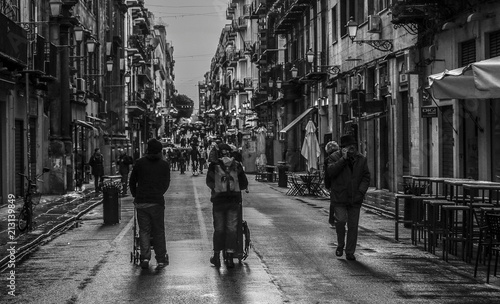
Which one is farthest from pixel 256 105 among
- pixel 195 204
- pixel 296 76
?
pixel 195 204

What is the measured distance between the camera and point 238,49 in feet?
353

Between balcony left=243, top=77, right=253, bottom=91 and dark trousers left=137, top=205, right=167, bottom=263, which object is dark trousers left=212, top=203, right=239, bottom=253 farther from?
balcony left=243, top=77, right=253, bottom=91

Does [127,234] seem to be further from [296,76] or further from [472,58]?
[296,76]

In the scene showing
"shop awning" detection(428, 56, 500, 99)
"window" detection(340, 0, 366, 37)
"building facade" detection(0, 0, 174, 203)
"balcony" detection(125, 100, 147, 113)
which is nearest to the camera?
"shop awning" detection(428, 56, 500, 99)

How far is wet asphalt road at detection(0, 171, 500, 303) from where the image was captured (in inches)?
417

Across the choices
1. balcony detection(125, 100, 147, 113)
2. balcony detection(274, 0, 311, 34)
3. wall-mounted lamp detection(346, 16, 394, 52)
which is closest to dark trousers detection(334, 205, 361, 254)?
wall-mounted lamp detection(346, 16, 394, 52)

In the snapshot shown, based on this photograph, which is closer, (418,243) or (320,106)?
(418,243)

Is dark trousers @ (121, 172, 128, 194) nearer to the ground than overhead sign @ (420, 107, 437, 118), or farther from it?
nearer to the ground

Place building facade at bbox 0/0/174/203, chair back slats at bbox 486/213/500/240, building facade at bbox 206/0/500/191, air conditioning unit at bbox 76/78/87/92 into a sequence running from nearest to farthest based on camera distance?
1. chair back slats at bbox 486/213/500/240
2. building facade at bbox 206/0/500/191
3. building facade at bbox 0/0/174/203
4. air conditioning unit at bbox 76/78/87/92

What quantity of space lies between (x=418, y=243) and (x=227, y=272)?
4905mm

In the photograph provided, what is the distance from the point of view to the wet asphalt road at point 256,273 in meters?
10.6

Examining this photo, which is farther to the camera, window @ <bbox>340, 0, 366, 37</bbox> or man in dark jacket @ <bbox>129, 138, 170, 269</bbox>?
window @ <bbox>340, 0, 366, 37</bbox>

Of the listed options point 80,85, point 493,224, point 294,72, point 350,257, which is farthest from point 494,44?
point 294,72

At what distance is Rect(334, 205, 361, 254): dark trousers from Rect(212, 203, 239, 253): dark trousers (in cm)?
169
